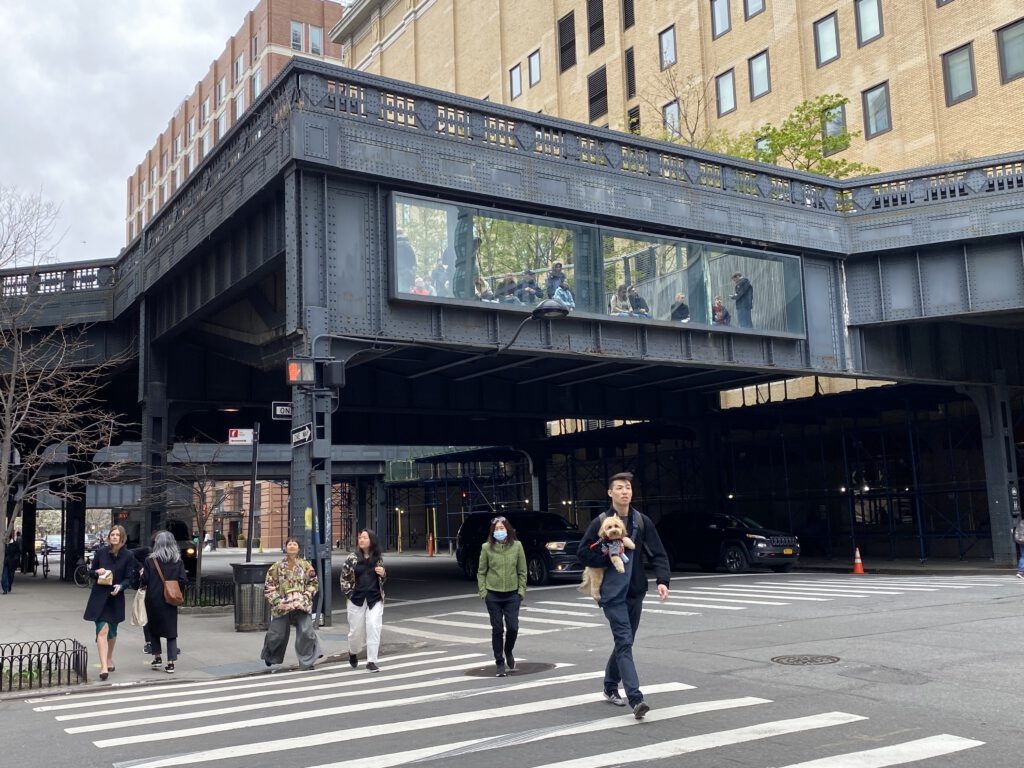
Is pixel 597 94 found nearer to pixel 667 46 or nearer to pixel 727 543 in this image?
Answer: pixel 667 46

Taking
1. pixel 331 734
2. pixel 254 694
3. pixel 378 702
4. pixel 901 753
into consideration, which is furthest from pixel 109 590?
pixel 901 753

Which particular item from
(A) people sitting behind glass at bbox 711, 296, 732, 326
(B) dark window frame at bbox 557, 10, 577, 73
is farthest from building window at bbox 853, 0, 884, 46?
(A) people sitting behind glass at bbox 711, 296, 732, 326

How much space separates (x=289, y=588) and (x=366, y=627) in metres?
1.09

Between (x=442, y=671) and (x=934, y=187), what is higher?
(x=934, y=187)

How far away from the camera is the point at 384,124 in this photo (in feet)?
65.9

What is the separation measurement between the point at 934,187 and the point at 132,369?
24509mm

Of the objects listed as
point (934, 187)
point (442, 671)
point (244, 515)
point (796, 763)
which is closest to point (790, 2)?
point (934, 187)

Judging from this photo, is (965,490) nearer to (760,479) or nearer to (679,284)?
(760,479)

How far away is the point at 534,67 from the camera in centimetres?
5716

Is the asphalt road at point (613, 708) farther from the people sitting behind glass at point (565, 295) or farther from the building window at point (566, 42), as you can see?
the building window at point (566, 42)

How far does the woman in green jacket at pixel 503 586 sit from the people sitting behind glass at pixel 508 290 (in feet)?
35.6

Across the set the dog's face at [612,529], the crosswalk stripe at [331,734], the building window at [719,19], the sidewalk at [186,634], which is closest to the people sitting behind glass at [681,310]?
the sidewalk at [186,634]

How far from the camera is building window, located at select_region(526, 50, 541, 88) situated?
5672cm

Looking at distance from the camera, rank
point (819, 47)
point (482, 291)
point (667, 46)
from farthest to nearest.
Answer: point (667, 46), point (819, 47), point (482, 291)
